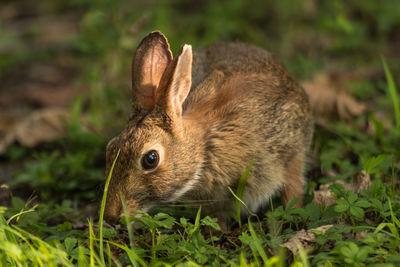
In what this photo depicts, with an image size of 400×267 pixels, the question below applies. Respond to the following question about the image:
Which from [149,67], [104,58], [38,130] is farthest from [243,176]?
[104,58]

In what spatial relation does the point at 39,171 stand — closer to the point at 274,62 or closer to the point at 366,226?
the point at 274,62

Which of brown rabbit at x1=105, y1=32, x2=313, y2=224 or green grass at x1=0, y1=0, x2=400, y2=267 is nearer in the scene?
green grass at x1=0, y1=0, x2=400, y2=267

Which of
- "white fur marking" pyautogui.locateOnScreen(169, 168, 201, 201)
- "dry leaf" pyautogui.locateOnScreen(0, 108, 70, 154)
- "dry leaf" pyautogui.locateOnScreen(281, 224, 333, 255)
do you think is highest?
"dry leaf" pyautogui.locateOnScreen(0, 108, 70, 154)

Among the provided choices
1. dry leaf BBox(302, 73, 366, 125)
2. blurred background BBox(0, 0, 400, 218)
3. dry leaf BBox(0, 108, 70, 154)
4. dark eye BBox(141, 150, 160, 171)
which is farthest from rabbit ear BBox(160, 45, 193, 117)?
dry leaf BBox(0, 108, 70, 154)

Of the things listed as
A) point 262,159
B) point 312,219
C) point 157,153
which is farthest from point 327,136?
point 157,153

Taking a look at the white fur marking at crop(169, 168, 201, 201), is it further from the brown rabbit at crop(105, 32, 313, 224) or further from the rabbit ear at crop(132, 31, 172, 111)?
the rabbit ear at crop(132, 31, 172, 111)

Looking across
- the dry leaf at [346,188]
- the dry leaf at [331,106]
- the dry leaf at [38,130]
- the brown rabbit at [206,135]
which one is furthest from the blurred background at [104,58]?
the brown rabbit at [206,135]
